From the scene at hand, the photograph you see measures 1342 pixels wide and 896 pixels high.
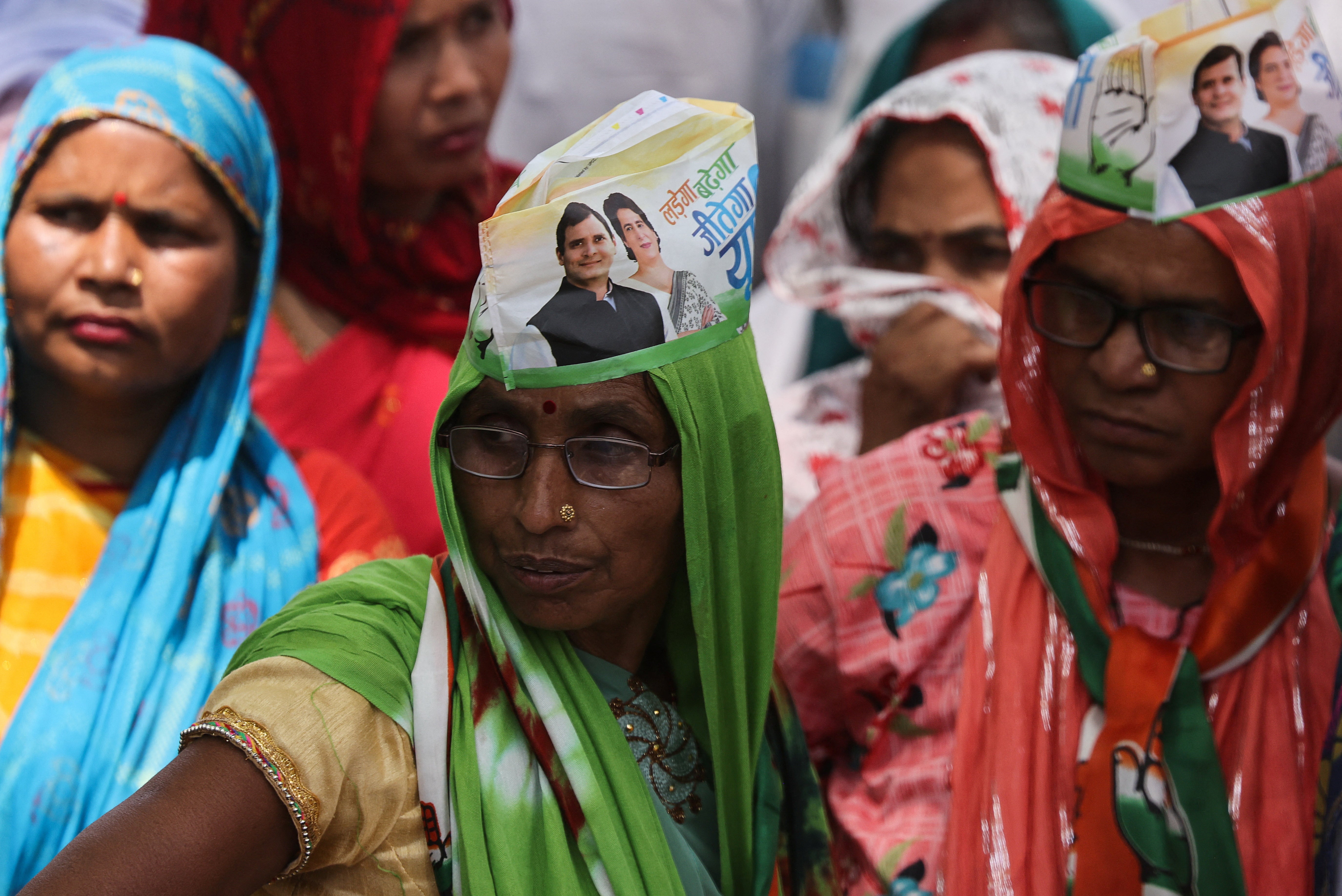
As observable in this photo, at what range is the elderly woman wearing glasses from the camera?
4.74 feet

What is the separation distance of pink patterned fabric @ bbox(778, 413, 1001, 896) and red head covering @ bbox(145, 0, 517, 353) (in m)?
Answer: 1.26

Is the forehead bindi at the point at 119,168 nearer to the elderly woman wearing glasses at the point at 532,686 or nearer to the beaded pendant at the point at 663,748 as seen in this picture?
the elderly woman wearing glasses at the point at 532,686

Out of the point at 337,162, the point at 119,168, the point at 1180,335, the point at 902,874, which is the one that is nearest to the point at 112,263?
the point at 119,168

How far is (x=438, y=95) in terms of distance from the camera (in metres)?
3.11

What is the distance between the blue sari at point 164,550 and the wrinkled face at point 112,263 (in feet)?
0.16

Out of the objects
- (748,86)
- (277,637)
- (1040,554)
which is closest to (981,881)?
(1040,554)

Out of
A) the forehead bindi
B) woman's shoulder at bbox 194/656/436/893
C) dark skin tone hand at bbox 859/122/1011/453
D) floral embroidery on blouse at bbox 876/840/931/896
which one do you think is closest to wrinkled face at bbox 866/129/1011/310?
dark skin tone hand at bbox 859/122/1011/453

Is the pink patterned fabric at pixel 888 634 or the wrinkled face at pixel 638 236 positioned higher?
the wrinkled face at pixel 638 236

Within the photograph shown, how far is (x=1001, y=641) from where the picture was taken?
220cm

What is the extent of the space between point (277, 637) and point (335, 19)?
6.35 ft

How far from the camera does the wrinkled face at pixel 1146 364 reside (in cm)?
204

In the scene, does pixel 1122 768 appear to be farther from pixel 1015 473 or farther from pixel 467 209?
pixel 467 209

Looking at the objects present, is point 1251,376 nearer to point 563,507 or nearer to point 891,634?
point 891,634

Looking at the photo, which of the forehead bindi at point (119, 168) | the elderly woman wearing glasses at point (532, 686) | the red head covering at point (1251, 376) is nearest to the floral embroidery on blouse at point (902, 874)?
the elderly woman wearing glasses at point (532, 686)
